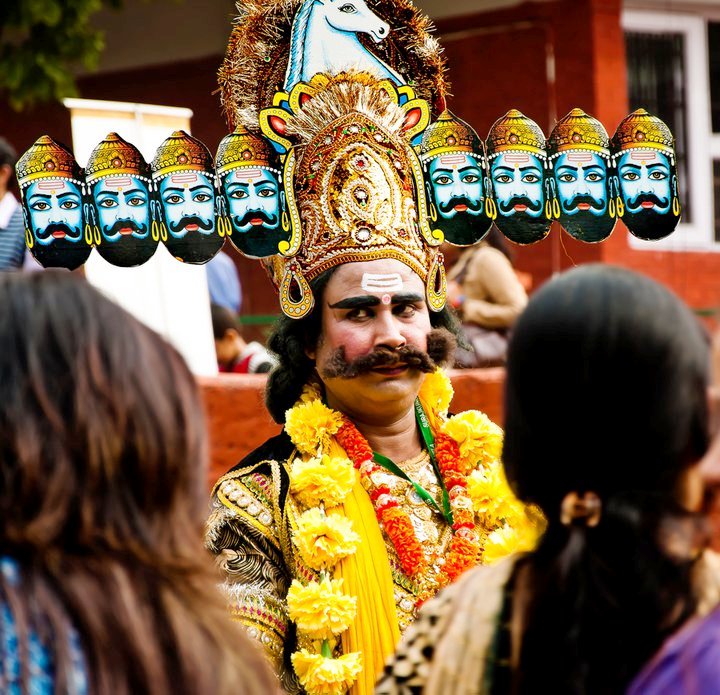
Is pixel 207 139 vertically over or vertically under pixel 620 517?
over

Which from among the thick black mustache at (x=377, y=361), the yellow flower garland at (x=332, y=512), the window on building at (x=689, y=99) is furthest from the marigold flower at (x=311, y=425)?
the window on building at (x=689, y=99)

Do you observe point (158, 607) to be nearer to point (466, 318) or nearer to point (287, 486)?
point (287, 486)

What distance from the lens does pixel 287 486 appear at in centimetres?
425

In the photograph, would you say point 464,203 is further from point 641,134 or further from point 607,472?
point 607,472

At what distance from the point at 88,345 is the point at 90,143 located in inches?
115

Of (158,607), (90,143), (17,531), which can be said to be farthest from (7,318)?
(90,143)

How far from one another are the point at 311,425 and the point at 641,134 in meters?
1.39

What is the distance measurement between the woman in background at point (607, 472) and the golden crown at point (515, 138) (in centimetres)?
232

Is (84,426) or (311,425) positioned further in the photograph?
(311,425)

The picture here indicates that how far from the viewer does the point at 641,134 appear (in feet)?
15.0

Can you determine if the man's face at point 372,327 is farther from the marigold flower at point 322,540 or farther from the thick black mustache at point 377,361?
the marigold flower at point 322,540

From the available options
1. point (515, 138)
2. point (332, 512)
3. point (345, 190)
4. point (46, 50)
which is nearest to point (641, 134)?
point (515, 138)

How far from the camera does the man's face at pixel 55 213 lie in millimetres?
4430

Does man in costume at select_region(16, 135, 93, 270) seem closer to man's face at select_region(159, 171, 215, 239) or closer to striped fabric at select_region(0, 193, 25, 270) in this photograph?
man's face at select_region(159, 171, 215, 239)
